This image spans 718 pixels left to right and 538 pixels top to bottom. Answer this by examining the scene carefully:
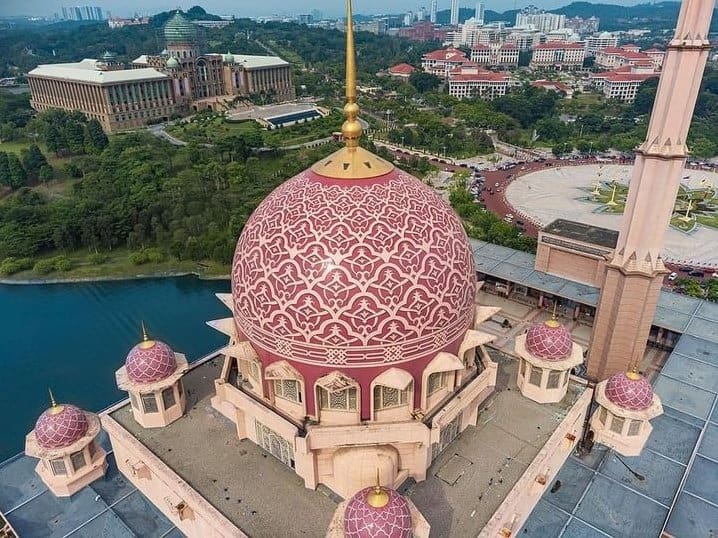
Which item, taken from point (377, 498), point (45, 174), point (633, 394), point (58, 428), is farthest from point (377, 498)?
point (45, 174)

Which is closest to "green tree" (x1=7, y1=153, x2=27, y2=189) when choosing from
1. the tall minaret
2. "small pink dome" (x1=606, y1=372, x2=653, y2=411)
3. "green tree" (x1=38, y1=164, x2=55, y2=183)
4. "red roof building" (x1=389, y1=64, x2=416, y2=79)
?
"green tree" (x1=38, y1=164, x2=55, y2=183)

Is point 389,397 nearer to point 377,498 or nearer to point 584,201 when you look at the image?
point 377,498

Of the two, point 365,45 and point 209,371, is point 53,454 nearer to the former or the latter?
point 209,371

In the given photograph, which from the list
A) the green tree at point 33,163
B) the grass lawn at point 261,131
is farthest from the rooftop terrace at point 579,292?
the green tree at point 33,163

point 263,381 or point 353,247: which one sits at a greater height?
point 353,247

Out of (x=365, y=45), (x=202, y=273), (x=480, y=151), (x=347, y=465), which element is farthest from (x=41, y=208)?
(x=365, y=45)

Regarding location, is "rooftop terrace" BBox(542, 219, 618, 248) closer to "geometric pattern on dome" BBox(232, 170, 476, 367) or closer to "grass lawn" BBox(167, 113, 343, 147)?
"geometric pattern on dome" BBox(232, 170, 476, 367)

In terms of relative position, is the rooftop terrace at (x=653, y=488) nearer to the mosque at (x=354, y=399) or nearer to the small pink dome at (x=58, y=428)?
the mosque at (x=354, y=399)
